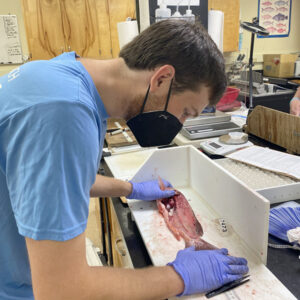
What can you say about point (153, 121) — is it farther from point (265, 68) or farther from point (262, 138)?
point (265, 68)

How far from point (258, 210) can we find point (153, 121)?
0.42 metres

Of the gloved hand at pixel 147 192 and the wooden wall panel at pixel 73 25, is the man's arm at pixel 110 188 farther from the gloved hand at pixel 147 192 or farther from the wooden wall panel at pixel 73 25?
the wooden wall panel at pixel 73 25

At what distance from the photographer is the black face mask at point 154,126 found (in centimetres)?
90

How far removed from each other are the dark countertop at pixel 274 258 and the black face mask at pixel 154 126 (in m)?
0.35

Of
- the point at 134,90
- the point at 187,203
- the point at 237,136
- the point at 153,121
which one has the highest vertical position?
the point at 134,90

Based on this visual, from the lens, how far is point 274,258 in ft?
2.93

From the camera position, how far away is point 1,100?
626 mm

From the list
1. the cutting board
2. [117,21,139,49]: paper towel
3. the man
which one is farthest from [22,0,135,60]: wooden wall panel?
the man

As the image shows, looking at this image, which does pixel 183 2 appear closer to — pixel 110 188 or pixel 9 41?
pixel 110 188

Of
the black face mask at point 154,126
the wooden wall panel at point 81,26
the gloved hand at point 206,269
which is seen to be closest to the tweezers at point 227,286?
the gloved hand at point 206,269

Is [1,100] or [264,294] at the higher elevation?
[1,100]

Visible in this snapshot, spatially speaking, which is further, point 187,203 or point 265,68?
point 265,68

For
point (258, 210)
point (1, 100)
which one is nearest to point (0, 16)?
point (1, 100)

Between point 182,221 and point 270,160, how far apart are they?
0.59 metres
